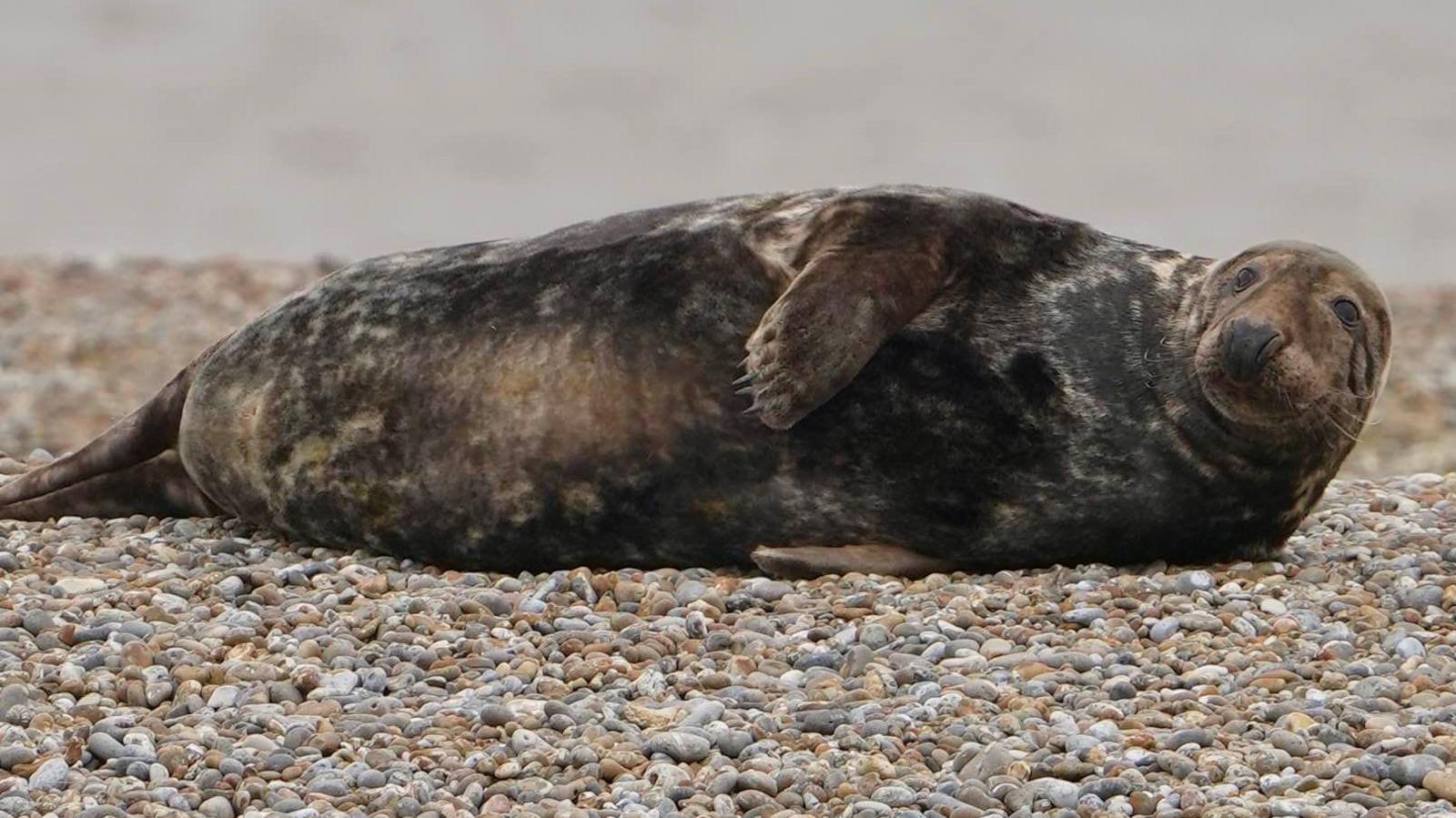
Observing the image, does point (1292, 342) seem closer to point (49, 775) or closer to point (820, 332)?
point (820, 332)

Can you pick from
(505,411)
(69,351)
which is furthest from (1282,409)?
(69,351)

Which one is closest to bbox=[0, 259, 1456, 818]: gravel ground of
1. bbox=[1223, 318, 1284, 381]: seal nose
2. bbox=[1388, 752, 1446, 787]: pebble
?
bbox=[1388, 752, 1446, 787]: pebble

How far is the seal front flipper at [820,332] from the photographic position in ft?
19.8

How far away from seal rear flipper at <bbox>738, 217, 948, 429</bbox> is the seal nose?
882 millimetres

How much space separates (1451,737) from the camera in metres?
4.77

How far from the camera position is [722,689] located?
17.1 feet

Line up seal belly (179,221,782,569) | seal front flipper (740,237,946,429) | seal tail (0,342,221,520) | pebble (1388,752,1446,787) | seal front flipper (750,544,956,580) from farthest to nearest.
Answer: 1. seal tail (0,342,221,520)
2. seal belly (179,221,782,569)
3. seal front flipper (750,544,956,580)
4. seal front flipper (740,237,946,429)
5. pebble (1388,752,1446,787)

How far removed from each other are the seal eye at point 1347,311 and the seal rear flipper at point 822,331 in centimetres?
121

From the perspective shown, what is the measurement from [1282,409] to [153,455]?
12.0 ft

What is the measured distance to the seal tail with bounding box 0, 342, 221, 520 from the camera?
7316 mm

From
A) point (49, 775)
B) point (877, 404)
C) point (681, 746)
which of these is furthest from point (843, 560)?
point (49, 775)

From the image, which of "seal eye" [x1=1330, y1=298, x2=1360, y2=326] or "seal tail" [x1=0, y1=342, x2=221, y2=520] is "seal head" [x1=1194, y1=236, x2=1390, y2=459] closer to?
"seal eye" [x1=1330, y1=298, x2=1360, y2=326]

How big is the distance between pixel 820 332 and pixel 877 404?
40 cm

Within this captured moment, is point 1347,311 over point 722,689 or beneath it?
over
